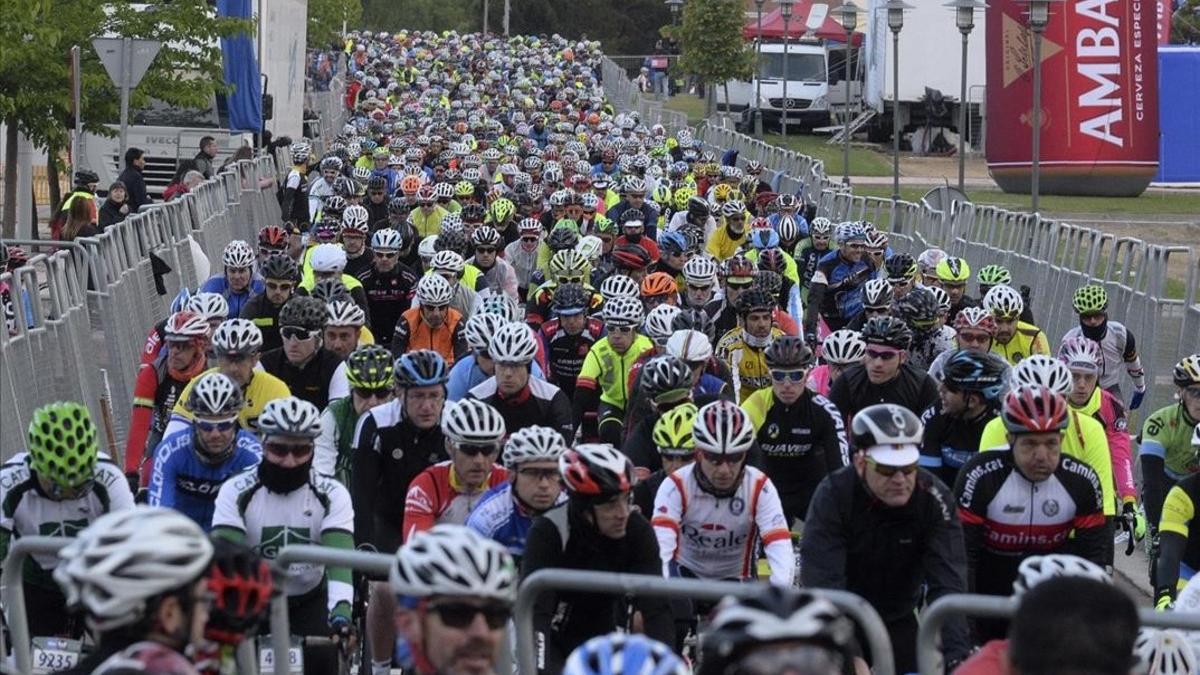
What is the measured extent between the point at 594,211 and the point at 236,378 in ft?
47.5

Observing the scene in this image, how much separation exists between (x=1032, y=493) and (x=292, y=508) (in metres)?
2.82

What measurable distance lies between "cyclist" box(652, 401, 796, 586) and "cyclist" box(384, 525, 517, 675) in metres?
3.91

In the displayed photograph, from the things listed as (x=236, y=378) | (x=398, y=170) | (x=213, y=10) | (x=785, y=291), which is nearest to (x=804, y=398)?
(x=236, y=378)

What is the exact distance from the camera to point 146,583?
4.86 meters

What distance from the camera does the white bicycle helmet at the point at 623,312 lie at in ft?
44.6

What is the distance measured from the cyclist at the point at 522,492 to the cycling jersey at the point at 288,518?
52 cm

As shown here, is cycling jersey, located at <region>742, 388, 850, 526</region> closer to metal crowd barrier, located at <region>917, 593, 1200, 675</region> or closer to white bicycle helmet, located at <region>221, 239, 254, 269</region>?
metal crowd barrier, located at <region>917, 593, 1200, 675</region>

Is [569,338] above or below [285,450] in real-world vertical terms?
below

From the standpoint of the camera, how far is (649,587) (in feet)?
23.0

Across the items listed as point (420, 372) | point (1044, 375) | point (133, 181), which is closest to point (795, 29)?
point (133, 181)

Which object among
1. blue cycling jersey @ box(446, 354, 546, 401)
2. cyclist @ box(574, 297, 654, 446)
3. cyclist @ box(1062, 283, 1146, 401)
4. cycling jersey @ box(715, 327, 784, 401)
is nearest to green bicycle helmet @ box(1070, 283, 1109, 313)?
cyclist @ box(1062, 283, 1146, 401)

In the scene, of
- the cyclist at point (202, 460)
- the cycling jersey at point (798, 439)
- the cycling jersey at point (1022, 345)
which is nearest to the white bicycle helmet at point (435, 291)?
the cycling jersey at point (1022, 345)

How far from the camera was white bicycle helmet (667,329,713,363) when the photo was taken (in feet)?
40.3

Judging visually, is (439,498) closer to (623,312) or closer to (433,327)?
(623,312)
